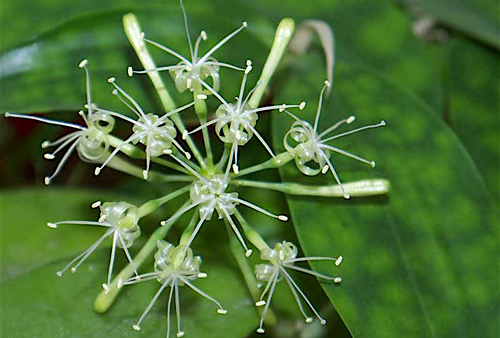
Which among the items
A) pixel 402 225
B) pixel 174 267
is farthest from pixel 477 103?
pixel 174 267

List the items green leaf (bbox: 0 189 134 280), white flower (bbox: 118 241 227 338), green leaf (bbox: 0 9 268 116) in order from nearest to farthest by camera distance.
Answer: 1. white flower (bbox: 118 241 227 338)
2. green leaf (bbox: 0 9 268 116)
3. green leaf (bbox: 0 189 134 280)

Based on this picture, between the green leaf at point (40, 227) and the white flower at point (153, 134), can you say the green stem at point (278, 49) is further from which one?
the green leaf at point (40, 227)

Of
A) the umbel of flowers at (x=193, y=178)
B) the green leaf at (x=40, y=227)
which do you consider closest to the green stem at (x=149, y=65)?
the umbel of flowers at (x=193, y=178)

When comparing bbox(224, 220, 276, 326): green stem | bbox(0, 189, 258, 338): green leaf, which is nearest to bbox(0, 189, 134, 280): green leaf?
bbox(0, 189, 258, 338): green leaf

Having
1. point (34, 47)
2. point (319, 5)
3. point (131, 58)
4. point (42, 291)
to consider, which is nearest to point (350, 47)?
point (319, 5)

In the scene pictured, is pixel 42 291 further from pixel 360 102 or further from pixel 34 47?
pixel 360 102

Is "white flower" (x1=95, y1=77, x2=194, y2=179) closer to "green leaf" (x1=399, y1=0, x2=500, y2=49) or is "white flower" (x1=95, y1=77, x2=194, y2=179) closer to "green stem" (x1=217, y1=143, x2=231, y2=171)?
"green stem" (x1=217, y1=143, x2=231, y2=171)

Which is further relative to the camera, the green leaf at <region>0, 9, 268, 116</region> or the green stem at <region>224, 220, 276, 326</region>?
the green leaf at <region>0, 9, 268, 116</region>

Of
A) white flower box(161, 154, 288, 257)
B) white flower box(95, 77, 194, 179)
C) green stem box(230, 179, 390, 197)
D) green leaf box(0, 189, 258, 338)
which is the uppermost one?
white flower box(95, 77, 194, 179)
